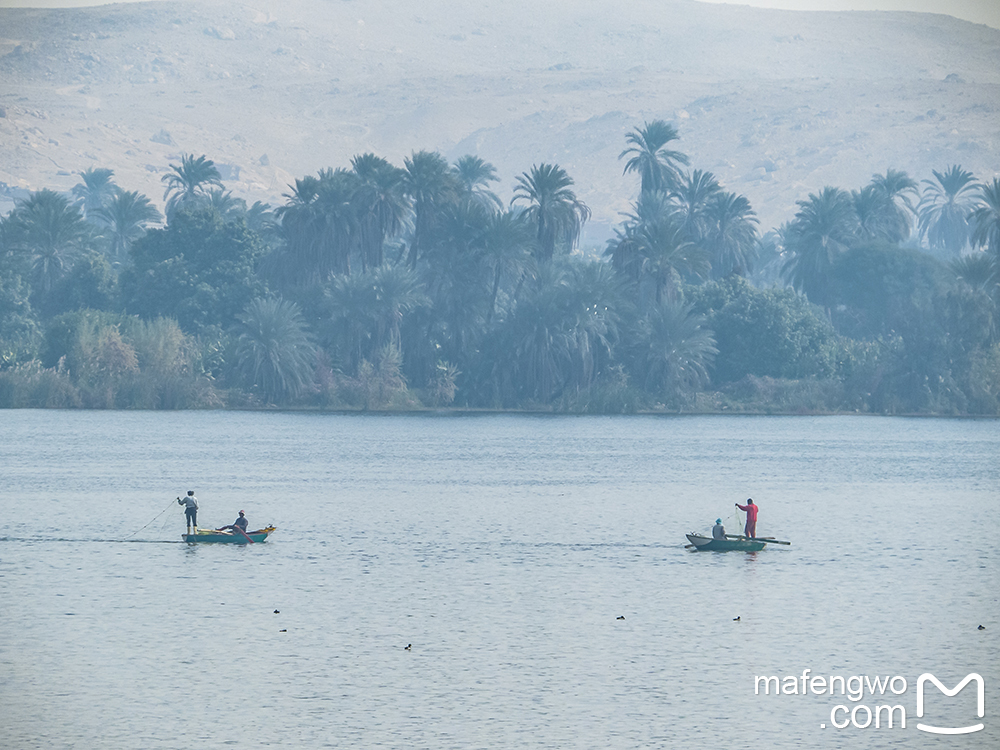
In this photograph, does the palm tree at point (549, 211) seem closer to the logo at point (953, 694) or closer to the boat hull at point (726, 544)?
the boat hull at point (726, 544)

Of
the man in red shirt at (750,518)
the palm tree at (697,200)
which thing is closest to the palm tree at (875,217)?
the palm tree at (697,200)

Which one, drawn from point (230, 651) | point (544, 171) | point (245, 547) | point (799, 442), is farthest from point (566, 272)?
point (230, 651)

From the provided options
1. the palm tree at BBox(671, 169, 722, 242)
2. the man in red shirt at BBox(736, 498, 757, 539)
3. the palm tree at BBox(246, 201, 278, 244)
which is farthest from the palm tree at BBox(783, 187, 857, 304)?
the man in red shirt at BBox(736, 498, 757, 539)

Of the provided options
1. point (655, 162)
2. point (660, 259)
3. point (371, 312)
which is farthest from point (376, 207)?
point (655, 162)

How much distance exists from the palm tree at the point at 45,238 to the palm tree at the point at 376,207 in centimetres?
3046

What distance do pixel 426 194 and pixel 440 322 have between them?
1287 centimetres

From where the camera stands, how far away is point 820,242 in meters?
163

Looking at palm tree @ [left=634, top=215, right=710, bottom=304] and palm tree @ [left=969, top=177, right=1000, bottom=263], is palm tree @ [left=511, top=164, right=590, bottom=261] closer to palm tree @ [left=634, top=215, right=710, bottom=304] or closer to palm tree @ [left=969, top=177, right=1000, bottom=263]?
palm tree @ [left=634, top=215, right=710, bottom=304]

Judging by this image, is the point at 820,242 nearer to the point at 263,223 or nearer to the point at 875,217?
the point at 875,217

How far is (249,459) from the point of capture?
97.8 m

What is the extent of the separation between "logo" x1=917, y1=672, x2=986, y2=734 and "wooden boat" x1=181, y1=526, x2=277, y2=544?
28149 mm

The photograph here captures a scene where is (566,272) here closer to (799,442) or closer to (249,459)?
(799,442)

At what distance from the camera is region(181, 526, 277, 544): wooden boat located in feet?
195

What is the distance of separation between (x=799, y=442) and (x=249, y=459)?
42397 mm
